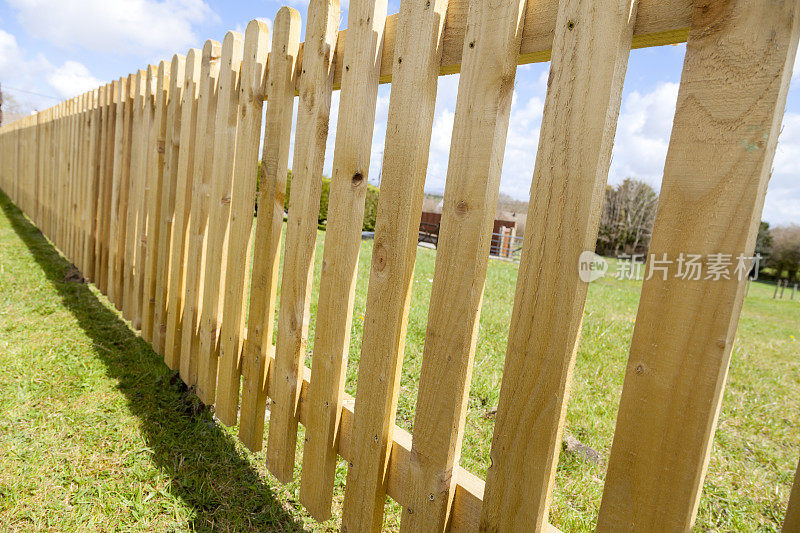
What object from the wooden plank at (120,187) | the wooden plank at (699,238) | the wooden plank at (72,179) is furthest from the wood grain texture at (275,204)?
the wooden plank at (72,179)

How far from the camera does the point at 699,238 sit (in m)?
0.86

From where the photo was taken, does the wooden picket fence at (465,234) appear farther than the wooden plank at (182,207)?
No

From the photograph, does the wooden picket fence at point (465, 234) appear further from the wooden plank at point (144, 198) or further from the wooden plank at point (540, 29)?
the wooden plank at point (144, 198)

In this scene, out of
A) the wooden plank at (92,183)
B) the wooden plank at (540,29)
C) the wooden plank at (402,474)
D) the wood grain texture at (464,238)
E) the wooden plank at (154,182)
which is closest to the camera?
the wooden plank at (540,29)

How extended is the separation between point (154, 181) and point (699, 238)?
326cm

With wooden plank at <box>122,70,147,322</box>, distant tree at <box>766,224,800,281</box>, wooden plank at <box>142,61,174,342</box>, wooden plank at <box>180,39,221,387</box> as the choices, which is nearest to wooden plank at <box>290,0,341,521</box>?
wooden plank at <box>180,39,221,387</box>

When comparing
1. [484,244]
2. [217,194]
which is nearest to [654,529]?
[484,244]

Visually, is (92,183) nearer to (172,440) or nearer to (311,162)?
(172,440)

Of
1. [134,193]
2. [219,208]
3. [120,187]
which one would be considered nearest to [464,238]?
[219,208]

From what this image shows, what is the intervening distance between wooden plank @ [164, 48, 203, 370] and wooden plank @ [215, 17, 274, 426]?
23.3 inches

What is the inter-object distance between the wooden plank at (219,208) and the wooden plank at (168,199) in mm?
579

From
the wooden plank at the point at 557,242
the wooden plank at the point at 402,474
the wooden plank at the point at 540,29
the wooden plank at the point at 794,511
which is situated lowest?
the wooden plank at the point at 402,474

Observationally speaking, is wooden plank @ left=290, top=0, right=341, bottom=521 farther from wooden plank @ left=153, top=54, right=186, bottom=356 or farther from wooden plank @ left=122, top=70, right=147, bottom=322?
wooden plank @ left=122, top=70, right=147, bottom=322

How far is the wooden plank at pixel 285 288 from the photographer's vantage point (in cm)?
182
